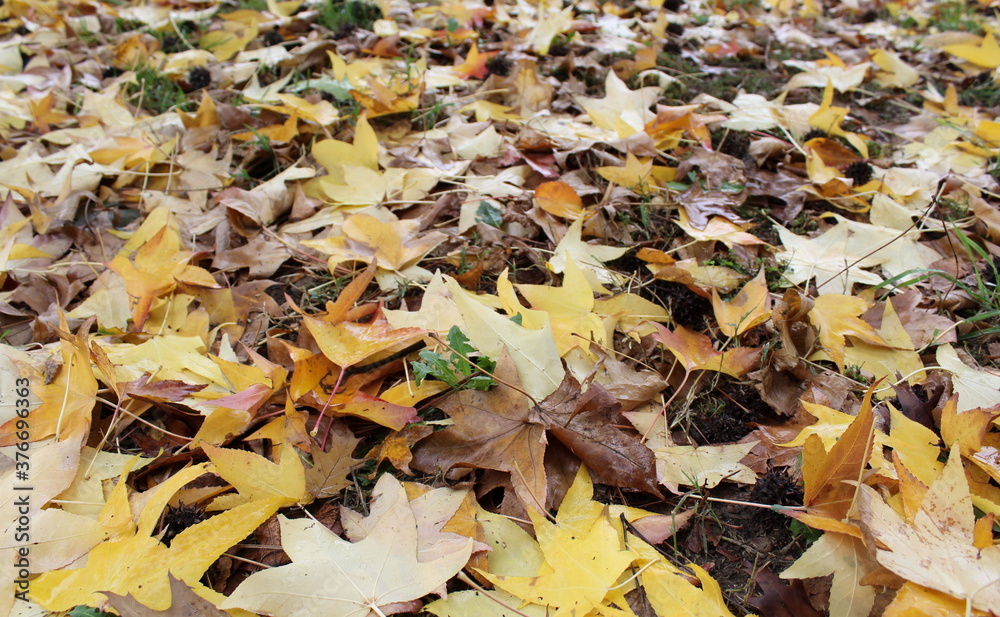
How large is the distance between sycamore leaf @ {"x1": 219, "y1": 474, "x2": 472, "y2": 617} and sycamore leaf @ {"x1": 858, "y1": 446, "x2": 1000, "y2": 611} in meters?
0.56

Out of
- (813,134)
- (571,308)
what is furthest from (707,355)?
(813,134)

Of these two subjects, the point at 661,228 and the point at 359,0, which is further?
the point at 359,0

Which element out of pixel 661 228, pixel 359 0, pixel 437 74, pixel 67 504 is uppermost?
pixel 359 0

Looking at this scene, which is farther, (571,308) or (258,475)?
(571,308)

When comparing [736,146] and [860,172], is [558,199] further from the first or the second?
[860,172]

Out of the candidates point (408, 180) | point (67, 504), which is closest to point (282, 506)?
point (67, 504)

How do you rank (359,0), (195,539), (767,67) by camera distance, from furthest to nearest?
(359,0) < (767,67) < (195,539)

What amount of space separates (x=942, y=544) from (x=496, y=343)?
72cm

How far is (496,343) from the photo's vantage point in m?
1.07

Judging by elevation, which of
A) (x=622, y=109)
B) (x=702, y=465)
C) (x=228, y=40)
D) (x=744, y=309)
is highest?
(x=228, y=40)

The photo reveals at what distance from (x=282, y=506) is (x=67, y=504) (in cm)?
39

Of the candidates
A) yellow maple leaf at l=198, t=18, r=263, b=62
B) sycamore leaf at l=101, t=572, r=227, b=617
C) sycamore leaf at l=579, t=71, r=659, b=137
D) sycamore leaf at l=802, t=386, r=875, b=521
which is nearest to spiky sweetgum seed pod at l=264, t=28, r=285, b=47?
yellow maple leaf at l=198, t=18, r=263, b=62

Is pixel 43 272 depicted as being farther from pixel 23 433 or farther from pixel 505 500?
pixel 505 500

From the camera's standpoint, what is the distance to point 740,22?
9.81ft
